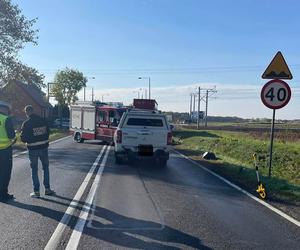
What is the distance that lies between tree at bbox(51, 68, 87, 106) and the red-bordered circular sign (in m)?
83.9

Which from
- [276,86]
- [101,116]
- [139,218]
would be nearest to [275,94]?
[276,86]

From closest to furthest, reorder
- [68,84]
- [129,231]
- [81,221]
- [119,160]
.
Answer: [129,231] < [81,221] < [119,160] < [68,84]

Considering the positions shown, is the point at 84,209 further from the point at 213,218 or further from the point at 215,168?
the point at 215,168

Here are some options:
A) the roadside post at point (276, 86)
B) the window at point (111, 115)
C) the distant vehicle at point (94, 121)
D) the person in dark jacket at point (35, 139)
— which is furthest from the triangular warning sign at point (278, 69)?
the window at point (111, 115)

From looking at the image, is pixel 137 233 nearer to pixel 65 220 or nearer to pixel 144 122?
pixel 65 220

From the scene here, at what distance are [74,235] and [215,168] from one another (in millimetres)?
10947

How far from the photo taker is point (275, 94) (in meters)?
12.6

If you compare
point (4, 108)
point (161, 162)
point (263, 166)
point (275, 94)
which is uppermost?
point (275, 94)

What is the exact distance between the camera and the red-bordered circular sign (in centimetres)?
1257

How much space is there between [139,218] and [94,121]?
22553 mm

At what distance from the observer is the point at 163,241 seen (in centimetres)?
666

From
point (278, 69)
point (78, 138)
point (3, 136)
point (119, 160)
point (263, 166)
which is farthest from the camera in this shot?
point (78, 138)

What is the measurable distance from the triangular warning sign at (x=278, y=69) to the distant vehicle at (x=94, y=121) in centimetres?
1557

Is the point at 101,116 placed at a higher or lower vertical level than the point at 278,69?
lower
